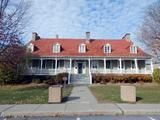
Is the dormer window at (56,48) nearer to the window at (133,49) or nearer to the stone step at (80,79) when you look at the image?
the stone step at (80,79)

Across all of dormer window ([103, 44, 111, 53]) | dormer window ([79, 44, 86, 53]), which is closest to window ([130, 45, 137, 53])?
dormer window ([103, 44, 111, 53])

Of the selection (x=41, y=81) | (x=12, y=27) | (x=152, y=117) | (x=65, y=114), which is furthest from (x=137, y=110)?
(x=41, y=81)

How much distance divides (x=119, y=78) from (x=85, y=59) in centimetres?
812

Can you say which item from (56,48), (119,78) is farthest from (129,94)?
(56,48)

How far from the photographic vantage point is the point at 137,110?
1117 cm

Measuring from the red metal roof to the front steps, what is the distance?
3.96 m

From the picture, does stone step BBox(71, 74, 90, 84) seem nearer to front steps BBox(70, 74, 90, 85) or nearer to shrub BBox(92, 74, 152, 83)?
front steps BBox(70, 74, 90, 85)

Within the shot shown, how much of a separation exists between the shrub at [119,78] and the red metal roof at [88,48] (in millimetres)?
5901

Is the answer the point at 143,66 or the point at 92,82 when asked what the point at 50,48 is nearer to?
the point at 92,82

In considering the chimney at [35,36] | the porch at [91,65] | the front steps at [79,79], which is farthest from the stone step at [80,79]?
the chimney at [35,36]

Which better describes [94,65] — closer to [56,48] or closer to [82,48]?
[82,48]

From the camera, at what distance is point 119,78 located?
3581cm

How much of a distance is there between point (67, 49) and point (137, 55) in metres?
11.9

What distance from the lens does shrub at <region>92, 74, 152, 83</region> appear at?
117ft
